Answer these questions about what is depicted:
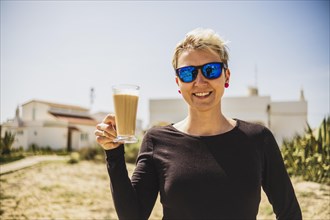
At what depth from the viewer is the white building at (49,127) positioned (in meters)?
29.4

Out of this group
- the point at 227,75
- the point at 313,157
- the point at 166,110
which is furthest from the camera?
the point at 166,110

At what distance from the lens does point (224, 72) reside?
1842mm

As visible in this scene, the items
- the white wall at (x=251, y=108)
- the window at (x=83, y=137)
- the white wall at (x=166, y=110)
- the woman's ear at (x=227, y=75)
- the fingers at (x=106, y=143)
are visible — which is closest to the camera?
the fingers at (x=106, y=143)

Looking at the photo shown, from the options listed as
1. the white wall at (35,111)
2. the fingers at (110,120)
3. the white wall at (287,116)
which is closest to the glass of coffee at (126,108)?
the fingers at (110,120)

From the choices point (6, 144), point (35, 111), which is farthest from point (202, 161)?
point (35, 111)

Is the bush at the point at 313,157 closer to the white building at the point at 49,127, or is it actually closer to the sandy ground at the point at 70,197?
the sandy ground at the point at 70,197

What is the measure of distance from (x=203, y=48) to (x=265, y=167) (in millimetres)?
767

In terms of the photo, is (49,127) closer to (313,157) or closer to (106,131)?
(313,157)

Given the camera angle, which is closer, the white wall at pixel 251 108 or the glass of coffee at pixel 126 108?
the glass of coffee at pixel 126 108

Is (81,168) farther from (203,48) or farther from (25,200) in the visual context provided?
(203,48)

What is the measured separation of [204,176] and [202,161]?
0.08 m

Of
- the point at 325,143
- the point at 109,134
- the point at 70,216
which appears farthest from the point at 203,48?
the point at 325,143

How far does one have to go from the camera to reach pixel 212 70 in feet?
5.81

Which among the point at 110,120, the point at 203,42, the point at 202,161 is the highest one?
the point at 203,42
